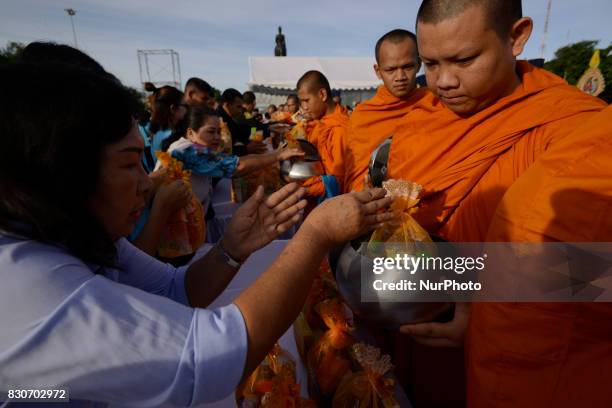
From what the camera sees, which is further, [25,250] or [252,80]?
[252,80]

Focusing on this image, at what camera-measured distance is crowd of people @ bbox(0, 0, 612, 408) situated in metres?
0.62

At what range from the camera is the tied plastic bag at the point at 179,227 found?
2.01 metres

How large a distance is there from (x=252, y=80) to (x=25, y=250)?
1495 cm

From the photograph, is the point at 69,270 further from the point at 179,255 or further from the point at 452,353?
the point at 179,255

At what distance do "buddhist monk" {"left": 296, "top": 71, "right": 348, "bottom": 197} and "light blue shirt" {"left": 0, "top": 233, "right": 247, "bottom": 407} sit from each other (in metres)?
2.12

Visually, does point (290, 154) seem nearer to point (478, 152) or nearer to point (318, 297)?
point (318, 297)

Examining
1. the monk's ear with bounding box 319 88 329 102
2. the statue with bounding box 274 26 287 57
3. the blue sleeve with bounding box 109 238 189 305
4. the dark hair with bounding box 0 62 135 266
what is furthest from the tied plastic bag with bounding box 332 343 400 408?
the statue with bounding box 274 26 287 57

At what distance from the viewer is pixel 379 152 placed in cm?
147

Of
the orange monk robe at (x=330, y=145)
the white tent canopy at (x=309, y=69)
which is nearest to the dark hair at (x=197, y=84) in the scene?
the orange monk robe at (x=330, y=145)

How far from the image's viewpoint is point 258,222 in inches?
48.9

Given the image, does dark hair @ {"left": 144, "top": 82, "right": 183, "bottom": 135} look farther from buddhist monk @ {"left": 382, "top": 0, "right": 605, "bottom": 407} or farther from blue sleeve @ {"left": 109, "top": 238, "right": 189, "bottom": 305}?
buddhist monk @ {"left": 382, "top": 0, "right": 605, "bottom": 407}

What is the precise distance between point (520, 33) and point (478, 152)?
464 mm

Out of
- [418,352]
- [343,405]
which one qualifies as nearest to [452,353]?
[418,352]

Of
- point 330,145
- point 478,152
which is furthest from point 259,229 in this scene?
point 330,145
